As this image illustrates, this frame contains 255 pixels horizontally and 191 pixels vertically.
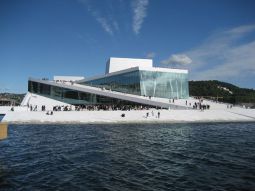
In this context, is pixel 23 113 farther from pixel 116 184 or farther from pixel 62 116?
pixel 116 184

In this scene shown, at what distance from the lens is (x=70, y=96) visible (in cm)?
5991

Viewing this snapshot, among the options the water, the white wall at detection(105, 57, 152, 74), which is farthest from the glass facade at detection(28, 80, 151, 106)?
the water

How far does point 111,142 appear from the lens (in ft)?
70.6

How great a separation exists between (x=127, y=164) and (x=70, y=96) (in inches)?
1847

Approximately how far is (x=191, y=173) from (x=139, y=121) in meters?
26.1

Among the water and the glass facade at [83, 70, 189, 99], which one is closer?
the water

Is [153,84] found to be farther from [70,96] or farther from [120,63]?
[120,63]

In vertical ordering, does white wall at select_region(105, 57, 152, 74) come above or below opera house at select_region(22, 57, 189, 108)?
above

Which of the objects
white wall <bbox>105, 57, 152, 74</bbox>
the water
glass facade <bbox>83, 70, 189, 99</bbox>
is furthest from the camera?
white wall <bbox>105, 57, 152, 74</bbox>

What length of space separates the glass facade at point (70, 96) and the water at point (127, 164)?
32239 millimetres

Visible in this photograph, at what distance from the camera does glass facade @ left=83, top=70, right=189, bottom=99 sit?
57250mm

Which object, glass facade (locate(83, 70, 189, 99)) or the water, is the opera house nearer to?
glass facade (locate(83, 70, 189, 99))

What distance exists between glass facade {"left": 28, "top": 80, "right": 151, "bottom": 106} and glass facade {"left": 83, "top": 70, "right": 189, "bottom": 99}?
523cm

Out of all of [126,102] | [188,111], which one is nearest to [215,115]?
[188,111]
